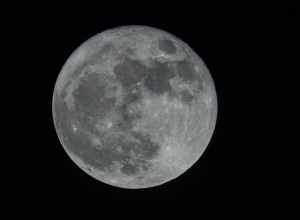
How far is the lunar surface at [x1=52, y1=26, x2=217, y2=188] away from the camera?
22.6 feet

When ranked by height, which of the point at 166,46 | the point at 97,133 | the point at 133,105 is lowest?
the point at 97,133

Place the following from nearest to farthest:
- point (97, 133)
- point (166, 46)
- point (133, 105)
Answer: point (133, 105), point (97, 133), point (166, 46)

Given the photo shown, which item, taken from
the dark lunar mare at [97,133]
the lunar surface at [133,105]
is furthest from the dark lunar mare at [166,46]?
the dark lunar mare at [97,133]

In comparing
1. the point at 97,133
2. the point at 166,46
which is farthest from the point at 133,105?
the point at 166,46

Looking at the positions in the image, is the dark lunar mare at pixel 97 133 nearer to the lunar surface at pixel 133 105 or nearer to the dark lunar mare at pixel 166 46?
the lunar surface at pixel 133 105

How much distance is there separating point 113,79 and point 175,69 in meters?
0.91

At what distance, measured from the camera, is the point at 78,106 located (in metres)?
7.08

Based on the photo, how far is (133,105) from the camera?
6840mm

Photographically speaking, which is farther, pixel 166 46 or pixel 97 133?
pixel 166 46

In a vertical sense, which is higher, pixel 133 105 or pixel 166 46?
pixel 166 46

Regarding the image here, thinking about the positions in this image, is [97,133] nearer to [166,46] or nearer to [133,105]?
[133,105]

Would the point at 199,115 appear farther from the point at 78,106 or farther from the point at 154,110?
the point at 78,106

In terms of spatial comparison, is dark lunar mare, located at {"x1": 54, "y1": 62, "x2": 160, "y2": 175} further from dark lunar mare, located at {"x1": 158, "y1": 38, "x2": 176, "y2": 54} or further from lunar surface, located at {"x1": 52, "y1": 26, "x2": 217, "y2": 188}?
dark lunar mare, located at {"x1": 158, "y1": 38, "x2": 176, "y2": 54}

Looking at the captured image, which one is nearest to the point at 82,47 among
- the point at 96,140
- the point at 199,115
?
the point at 96,140
